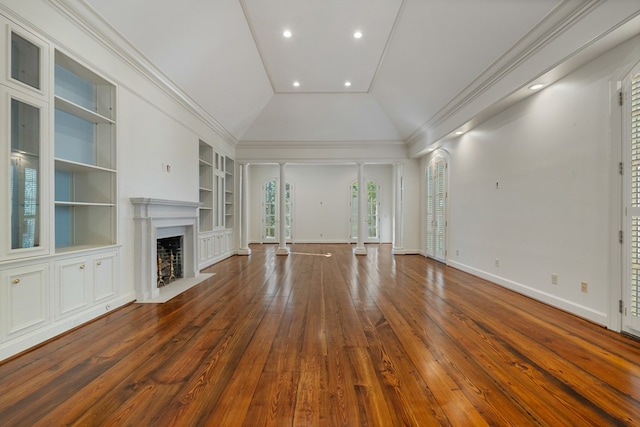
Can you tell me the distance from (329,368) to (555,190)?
131 inches

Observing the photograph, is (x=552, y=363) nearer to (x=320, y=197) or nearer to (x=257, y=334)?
(x=257, y=334)

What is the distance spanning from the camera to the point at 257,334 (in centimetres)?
250

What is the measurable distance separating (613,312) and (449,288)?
5.66 feet

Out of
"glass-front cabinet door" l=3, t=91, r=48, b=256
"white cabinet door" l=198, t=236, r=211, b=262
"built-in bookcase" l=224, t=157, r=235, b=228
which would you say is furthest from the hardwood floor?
"built-in bookcase" l=224, t=157, r=235, b=228

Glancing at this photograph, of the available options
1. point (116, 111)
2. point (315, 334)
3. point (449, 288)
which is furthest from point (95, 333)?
point (449, 288)

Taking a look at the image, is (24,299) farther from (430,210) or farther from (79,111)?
(430,210)

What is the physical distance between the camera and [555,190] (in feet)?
10.6

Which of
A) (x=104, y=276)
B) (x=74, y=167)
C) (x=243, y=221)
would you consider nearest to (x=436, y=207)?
(x=243, y=221)

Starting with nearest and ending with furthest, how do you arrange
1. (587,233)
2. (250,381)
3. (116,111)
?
(250,381), (587,233), (116,111)

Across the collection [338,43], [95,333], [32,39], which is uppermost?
[338,43]

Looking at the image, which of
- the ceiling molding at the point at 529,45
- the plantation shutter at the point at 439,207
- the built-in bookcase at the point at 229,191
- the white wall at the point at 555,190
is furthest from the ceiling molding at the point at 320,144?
the white wall at the point at 555,190

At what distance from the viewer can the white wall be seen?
2.66m

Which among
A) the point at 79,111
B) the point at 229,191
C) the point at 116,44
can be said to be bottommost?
the point at 229,191

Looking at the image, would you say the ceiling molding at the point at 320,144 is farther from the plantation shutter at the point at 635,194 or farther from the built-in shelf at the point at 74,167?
the plantation shutter at the point at 635,194
